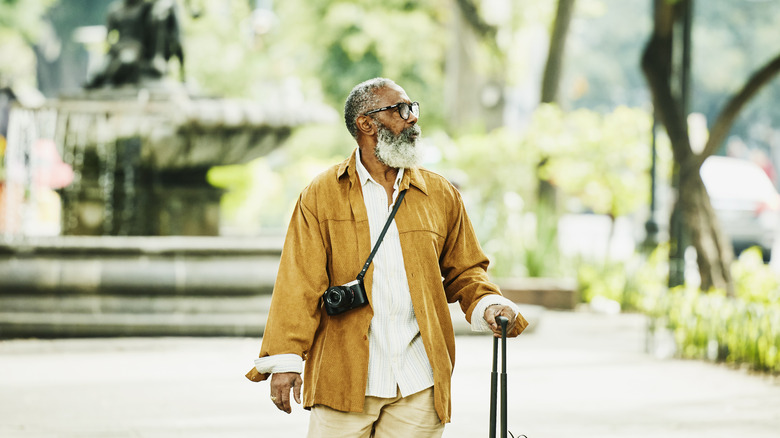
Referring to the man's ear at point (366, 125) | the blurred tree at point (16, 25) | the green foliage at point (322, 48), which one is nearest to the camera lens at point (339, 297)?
the man's ear at point (366, 125)

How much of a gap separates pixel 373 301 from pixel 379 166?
0.46 meters

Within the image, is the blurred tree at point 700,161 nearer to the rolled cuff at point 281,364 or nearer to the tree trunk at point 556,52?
the tree trunk at point 556,52

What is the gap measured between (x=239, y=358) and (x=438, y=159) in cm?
946

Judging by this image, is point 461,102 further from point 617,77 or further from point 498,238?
point 617,77

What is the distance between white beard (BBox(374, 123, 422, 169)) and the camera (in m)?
3.66

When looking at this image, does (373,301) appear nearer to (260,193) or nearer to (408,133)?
(408,133)

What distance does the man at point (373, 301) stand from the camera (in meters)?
3.56

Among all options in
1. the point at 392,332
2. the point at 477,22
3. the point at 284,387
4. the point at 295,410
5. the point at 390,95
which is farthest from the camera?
the point at 477,22

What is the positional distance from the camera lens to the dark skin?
245mm

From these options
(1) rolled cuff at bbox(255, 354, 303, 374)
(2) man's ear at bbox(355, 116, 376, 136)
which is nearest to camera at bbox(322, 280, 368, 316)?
(1) rolled cuff at bbox(255, 354, 303, 374)

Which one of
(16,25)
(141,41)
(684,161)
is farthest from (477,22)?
(16,25)

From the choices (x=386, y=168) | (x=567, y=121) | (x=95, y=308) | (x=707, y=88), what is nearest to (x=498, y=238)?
(x=567, y=121)

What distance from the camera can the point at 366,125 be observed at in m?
3.73

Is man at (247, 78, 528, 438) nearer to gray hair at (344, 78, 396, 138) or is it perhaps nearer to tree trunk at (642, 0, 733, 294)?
gray hair at (344, 78, 396, 138)
